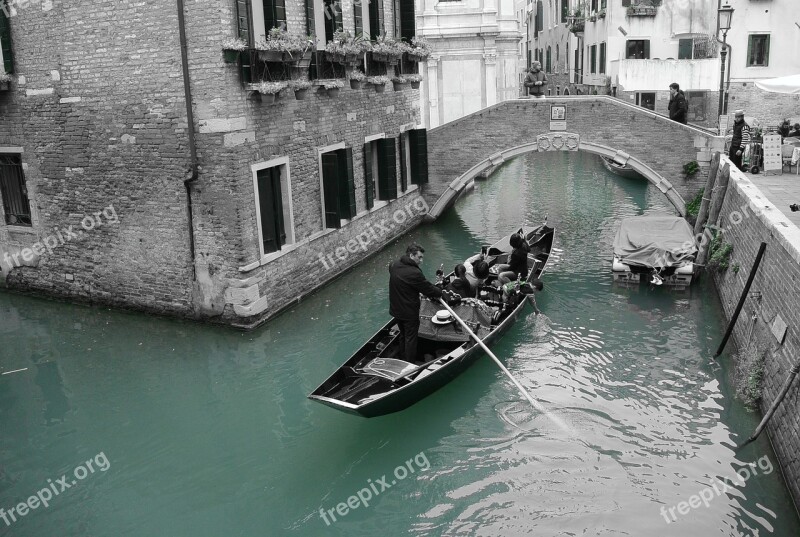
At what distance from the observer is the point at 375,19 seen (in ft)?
44.0

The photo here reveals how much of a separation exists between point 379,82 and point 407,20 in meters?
1.98

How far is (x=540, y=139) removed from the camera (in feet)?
50.8

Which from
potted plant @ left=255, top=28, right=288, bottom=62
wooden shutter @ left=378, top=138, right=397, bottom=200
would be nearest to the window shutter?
wooden shutter @ left=378, top=138, right=397, bottom=200

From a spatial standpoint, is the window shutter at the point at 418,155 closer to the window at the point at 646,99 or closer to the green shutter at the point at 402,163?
the green shutter at the point at 402,163

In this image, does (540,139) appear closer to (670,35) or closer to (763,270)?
(763,270)

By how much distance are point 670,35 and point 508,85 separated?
4.84m

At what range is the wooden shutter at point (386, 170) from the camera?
1411cm

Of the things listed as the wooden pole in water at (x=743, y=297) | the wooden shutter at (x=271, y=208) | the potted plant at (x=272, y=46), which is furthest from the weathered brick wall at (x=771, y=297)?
the potted plant at (x=272, y=46)

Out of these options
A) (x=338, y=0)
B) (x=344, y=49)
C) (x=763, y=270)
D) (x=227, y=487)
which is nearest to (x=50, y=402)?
(x=227, y=487)

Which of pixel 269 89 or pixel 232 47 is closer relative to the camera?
pixel 232 47

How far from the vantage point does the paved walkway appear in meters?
10.5

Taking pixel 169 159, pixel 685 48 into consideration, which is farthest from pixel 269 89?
pixel 685 48

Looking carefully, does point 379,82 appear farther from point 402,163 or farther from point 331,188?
point 331,188

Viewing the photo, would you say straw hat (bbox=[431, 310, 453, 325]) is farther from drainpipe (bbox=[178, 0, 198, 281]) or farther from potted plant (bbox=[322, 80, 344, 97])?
potted plant (bbox=[322, 80, 344, 97])
